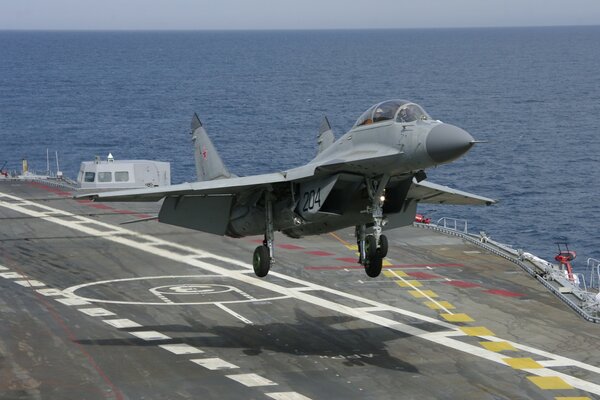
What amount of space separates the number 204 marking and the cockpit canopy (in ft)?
9.73

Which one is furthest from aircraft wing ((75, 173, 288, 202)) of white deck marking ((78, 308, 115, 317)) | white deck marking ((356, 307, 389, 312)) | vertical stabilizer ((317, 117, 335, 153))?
white deck marking ((356, 307, 389, 312))

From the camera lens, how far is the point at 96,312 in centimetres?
4119

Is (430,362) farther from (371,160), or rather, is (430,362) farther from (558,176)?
(558,176)

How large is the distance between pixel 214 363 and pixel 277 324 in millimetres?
5793

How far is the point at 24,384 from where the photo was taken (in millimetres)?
31766

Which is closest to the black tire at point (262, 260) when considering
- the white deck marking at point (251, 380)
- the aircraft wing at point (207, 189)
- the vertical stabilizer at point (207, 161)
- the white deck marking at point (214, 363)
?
the aircraft wing at point (207, 189)

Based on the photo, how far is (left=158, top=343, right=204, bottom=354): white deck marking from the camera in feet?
117

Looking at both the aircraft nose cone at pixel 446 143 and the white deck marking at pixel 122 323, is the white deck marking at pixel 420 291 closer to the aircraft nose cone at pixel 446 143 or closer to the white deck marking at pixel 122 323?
the white deck marking at pixel 122 323

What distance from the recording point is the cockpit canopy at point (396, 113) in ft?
103

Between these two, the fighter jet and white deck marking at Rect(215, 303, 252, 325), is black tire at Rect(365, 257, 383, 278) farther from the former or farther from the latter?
white deck marking at Rect(215, 303, 252, 325)

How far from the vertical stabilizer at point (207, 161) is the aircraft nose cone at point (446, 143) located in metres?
13.5

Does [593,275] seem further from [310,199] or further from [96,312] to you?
[96,312]

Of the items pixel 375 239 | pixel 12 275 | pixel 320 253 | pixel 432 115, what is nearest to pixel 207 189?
pixel 375 239

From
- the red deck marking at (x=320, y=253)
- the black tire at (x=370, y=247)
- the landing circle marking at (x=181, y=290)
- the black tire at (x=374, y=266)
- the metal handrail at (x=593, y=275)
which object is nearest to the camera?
the black tire at (x=370, y=247)
